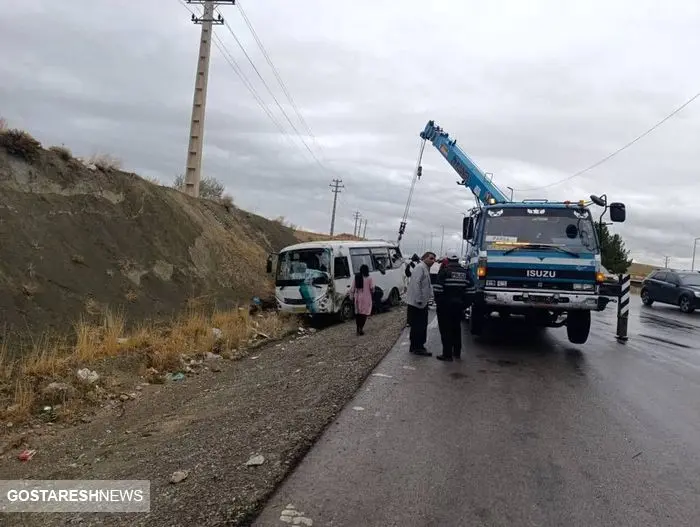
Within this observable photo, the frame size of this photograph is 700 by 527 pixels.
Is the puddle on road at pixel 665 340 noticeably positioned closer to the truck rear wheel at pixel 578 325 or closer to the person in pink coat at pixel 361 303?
the truck rear wheel at pixel 578 325

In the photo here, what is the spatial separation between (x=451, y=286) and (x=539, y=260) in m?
1.79

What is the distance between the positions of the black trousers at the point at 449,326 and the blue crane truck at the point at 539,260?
0.97 metres

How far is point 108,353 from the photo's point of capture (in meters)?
10.4

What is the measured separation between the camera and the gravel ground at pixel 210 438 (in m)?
3.76

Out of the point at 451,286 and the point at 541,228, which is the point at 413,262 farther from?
the point at 451,286

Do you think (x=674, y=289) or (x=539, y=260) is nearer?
(x=539, y=260)

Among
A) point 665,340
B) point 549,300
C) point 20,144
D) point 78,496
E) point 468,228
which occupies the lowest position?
point 78,496

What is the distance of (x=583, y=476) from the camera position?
420cm

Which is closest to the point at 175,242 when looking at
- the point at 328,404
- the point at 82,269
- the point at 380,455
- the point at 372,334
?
the point at 82,269

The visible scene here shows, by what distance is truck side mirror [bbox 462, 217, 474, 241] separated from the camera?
1080 cm

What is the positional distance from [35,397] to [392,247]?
13.4 metres

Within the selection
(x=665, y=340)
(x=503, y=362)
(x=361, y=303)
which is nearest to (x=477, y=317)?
(x=503, y=362)

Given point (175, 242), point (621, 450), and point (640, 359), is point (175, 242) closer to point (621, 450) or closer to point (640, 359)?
point (640, 359)

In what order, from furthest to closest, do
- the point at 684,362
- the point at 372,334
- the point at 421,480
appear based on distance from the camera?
1. the point at 372,334
2. the point at 684,362
3. the point at 421,480
